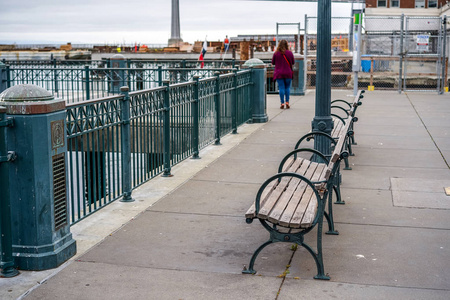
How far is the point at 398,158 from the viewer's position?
35.1 ft

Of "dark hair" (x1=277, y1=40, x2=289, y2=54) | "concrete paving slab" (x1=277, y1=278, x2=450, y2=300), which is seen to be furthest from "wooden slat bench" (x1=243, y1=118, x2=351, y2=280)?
"dark hair" (x1=277, y1=40, x2=289, y2=54)

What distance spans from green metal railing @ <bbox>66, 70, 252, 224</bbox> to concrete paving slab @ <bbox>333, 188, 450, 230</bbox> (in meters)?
2.55

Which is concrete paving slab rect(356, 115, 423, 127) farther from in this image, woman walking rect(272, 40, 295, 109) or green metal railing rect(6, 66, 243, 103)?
green metal railing rect(6, 66, 243, 103)

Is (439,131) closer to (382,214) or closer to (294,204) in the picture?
(382,214)

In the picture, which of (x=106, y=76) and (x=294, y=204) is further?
(x=106, y=76)

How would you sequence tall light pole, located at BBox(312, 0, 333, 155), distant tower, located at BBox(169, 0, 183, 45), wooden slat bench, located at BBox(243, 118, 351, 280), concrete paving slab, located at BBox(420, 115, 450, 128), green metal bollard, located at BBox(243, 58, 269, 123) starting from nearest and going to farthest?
wooden slat bench, located at BBox(243, 118, 351, 280) → tall light pole, located at BBox(312, 0, 333, 155) → green metal bollard, located at BBox(243, 58, 269, 123) → concrete paving slab, located at BBox(420, 115, 450, 128) → distant tower, located at BBox(169, 0, 183, 45)

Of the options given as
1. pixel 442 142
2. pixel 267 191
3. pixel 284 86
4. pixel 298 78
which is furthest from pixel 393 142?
pixel 298 78

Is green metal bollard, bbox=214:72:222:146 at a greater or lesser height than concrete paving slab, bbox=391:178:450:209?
greater

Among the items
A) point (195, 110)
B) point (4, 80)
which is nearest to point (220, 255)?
point (195, 110)

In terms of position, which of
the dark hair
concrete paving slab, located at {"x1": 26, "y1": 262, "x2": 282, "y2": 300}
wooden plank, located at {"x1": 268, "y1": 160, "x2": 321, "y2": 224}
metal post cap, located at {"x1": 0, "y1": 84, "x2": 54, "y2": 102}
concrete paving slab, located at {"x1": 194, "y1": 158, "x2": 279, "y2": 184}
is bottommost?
concrete paving slab, located at {"x1": 26, "y1": 262, "x2": 282, "y2": 300}

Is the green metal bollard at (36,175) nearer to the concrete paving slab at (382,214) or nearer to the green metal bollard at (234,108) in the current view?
the concrete paving slab at (382,214)

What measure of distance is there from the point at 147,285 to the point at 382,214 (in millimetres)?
3232

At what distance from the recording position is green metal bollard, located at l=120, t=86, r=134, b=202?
24.5 ft

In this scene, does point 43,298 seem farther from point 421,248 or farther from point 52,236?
point 421,248
